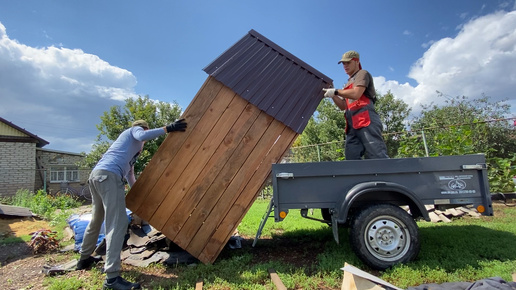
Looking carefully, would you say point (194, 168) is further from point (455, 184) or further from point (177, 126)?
point (455, 184)

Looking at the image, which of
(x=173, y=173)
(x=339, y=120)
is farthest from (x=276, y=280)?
(x=339, y=120)

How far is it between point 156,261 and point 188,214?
33.5 inches

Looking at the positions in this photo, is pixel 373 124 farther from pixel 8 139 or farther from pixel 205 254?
pixel 8 139

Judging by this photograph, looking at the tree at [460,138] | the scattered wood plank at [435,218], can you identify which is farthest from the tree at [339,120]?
the scattered wood plank at [435,218]

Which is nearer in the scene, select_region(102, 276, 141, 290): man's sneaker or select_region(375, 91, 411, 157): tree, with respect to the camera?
select_region(102, 276, 141, 290): man's sneaker

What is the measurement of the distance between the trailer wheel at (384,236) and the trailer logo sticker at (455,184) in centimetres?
55

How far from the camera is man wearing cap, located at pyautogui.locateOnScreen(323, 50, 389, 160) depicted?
363 cm

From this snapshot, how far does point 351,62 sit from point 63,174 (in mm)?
22160

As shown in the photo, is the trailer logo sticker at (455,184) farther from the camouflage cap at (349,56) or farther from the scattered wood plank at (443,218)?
the scattered wood plank at (443,218)

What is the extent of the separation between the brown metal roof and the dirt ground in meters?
1.76

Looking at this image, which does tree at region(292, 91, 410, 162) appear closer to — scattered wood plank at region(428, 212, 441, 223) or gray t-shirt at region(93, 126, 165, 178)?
scattered wood plank at region(428, 212, 441, 223)

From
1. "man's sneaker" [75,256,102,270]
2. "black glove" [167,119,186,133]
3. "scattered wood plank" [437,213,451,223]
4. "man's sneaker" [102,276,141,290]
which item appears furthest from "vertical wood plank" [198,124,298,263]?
"scattered wood plank" [437,213,451,223]

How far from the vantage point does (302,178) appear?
10.2ft

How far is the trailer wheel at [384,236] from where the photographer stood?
2.91m
